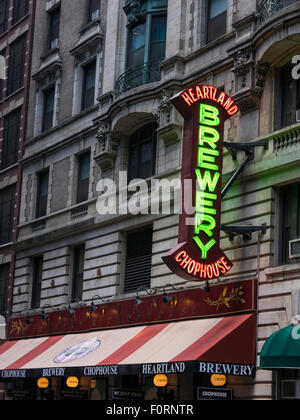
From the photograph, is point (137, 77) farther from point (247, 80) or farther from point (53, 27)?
point (53, 27)

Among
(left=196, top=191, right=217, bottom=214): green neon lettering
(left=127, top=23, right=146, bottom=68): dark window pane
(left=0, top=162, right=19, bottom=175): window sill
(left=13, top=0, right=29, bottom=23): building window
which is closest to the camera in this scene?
(left=196, top=191, right=217, bottom=214): green neon lettering

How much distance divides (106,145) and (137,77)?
2.84 m

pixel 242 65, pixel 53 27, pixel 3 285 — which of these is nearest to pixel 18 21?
pixel 53 27

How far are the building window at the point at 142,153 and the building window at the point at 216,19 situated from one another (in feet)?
13.0

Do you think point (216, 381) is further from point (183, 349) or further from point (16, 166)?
point (16, 166)

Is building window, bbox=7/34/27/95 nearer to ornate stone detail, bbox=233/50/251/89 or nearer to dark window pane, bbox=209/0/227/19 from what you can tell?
dark window pane, bbox=209/0/227/19

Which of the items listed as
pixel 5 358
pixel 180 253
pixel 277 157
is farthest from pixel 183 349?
pixel 5 358

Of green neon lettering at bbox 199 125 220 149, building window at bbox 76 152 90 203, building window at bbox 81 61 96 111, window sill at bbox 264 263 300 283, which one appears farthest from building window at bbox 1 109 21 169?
window sill at bbox 264 263 300 283

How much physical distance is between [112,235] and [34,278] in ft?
24.3

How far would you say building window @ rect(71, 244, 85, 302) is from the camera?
3023 cm

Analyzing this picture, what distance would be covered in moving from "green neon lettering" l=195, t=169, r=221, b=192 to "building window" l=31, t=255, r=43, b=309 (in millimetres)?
14478

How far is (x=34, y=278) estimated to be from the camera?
3403cm
